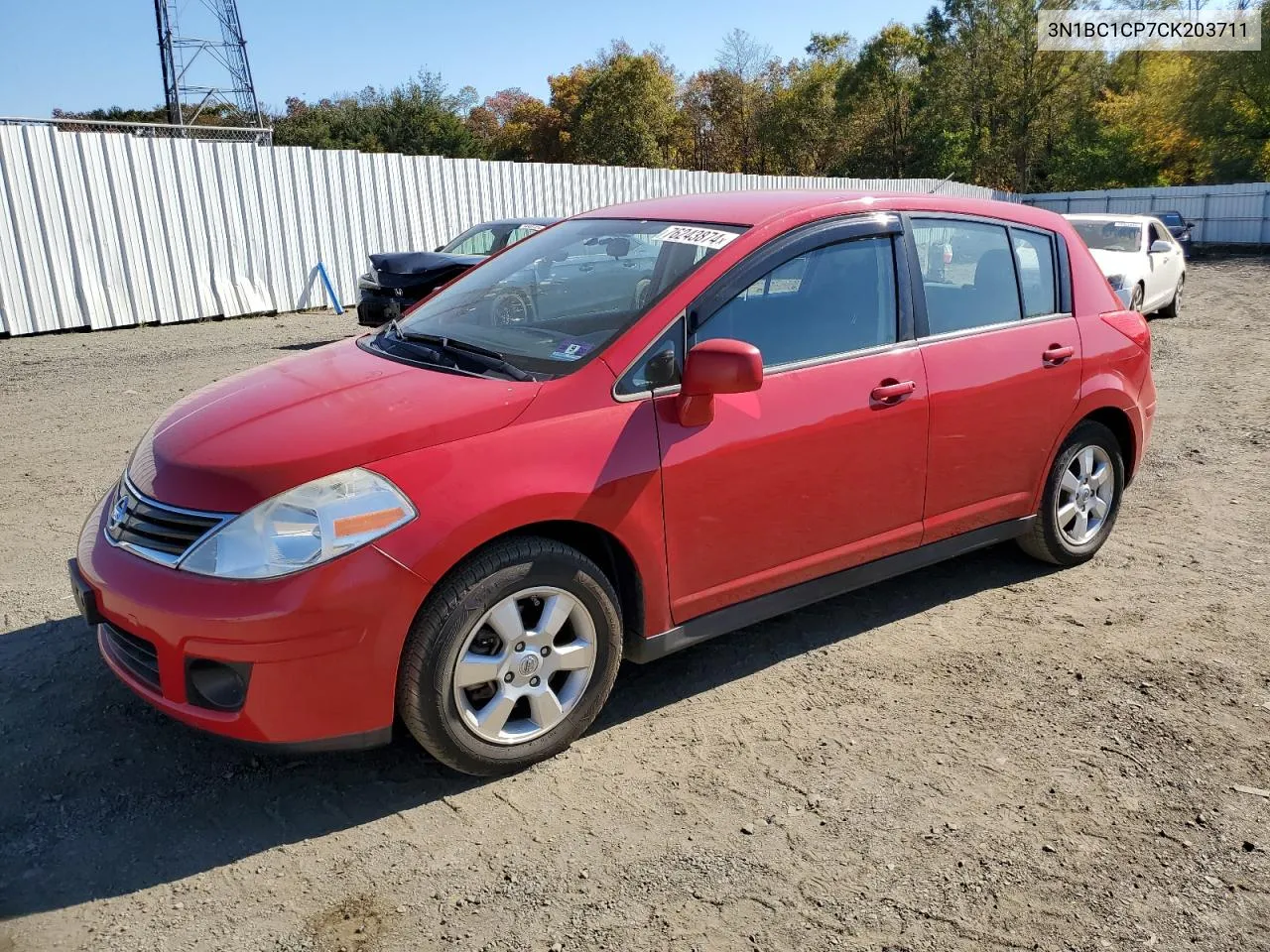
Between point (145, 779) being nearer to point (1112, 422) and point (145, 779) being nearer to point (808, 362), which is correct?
point (808, 362)

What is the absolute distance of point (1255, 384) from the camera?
9672 mm

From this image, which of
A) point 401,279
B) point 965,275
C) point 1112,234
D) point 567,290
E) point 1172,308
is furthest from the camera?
point 1172,308

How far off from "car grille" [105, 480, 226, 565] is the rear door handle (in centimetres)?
346

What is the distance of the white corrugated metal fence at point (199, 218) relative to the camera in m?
12.9

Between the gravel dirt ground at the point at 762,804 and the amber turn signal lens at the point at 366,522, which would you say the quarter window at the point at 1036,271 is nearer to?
the gravel dirt ground at the point at 762,804

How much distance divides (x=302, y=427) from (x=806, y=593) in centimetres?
193

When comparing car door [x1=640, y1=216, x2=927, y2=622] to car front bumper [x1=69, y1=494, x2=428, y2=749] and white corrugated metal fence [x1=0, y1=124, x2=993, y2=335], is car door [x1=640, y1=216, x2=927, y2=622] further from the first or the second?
white corrugated metal fence [x1=0, y1=124, x2=993, y2=335]

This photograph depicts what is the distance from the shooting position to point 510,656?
9.89ft

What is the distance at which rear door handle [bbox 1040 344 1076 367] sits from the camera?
434 centimetres

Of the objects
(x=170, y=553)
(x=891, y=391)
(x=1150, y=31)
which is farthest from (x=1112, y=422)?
(x=1150, y=31)

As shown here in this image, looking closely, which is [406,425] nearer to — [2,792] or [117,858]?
[117,858]

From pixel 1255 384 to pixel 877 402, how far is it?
7938mm

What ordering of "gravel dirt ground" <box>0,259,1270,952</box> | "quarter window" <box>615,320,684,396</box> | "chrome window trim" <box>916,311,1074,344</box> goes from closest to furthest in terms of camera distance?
"gravel dirt ground" <box>0,259,1270,952</box> < "quarter window" <box>615,320,684,396</box> < "chrome window trim" <box>916,311,1074,344</box>

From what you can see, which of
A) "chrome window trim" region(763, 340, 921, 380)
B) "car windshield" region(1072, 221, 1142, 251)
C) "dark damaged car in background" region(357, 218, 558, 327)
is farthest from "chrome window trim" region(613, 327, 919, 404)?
"car windshield" region(1072, 221, 1142, 251)
